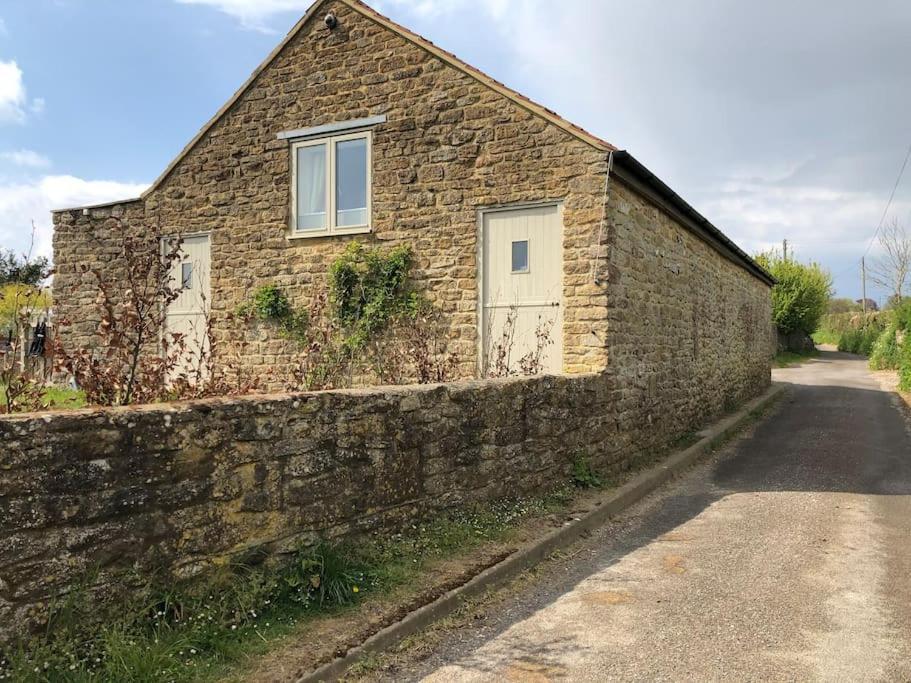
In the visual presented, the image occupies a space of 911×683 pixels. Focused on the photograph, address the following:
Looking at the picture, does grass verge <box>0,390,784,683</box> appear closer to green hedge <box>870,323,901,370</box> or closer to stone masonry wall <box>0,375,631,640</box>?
stone masonry wall <box>0,375,631,640</box>

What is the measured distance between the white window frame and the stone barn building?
0.03 m

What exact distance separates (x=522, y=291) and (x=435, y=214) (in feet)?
5.84

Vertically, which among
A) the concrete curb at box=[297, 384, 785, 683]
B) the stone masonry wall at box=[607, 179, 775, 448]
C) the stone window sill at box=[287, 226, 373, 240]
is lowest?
the concrete curb at box=[297, 384, 785, 683]

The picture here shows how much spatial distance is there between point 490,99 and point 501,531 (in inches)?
248

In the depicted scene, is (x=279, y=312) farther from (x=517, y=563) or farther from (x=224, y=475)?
(x=224, y=475)

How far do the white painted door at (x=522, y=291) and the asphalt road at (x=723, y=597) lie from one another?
244 centimetres

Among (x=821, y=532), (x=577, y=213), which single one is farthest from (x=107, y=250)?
(x=821, y=532)

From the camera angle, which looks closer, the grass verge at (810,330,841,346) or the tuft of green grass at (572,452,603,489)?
the tuft of green grass at (572,452,603,489)

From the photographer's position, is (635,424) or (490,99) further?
(490,99)

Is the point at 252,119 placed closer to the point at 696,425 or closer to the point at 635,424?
the point at 635,424

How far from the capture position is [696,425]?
11.9 metres

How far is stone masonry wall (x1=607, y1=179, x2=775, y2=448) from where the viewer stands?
8.92 m

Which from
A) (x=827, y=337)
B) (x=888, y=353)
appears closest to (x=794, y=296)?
(x=888, y=353)

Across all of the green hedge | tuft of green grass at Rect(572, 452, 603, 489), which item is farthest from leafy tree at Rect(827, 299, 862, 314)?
tuft of green grass at Rect(572, 452, 603, 489)
